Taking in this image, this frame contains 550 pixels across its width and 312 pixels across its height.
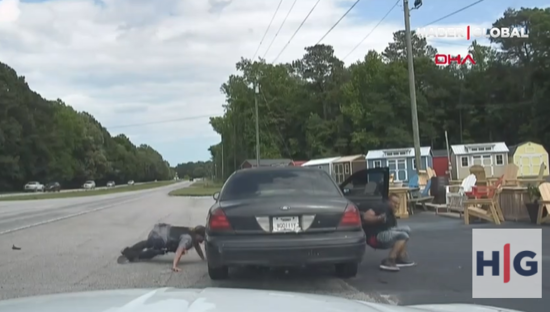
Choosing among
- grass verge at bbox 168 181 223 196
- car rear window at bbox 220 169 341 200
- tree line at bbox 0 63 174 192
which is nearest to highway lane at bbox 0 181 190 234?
car rear window at bbox 220 169 341 200

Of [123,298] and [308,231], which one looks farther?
[308,231]

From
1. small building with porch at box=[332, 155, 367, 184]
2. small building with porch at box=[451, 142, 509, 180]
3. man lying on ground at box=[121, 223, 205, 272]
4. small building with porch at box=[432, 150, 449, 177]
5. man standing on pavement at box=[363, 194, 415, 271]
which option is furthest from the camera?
small building with porch at box=[432, 150, 449, 177]

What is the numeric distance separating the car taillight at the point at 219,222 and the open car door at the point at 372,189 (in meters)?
Answer: 2.17

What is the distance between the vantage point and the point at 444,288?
7.57 metres

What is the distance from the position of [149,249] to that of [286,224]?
3.57 m

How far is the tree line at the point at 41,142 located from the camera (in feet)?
305

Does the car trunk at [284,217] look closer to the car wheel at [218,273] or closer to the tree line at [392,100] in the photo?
the car wheel at [218,273]

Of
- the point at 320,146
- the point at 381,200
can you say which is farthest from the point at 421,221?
the point at 320,146

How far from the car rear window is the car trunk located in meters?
0.50

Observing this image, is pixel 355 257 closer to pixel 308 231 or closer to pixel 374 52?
pixel 308 231

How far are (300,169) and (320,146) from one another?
248ft

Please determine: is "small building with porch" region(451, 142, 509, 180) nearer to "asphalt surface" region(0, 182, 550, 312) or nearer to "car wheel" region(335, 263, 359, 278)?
"asphalt surface" region(0, 182, 550, 312)

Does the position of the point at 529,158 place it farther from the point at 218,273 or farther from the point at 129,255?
the point at 218,273

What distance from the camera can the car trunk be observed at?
7.64 metres
